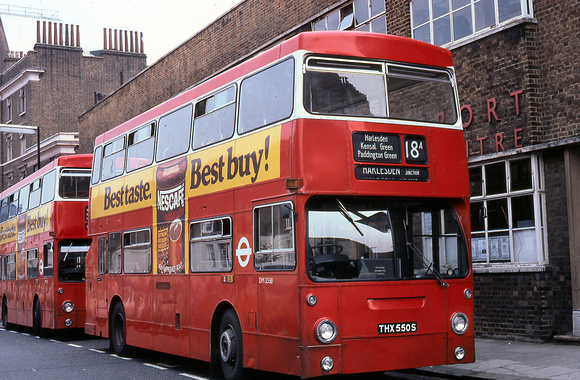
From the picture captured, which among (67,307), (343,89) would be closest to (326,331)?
(343,89)

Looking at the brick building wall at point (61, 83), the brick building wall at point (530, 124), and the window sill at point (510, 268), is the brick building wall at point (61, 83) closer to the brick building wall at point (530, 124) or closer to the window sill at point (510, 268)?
the brick building wall at point (530, 124)

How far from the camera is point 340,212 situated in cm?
873

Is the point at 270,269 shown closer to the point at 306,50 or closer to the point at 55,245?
the point at 306,50

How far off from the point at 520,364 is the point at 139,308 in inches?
256

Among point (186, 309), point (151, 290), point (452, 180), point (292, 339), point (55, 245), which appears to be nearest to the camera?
point (292, 339)

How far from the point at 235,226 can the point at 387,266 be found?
2.24 metres

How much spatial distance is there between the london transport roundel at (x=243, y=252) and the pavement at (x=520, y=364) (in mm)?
2844

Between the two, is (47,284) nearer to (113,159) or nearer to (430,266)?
(113,159)

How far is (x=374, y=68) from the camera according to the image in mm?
9219

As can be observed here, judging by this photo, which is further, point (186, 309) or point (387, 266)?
point (186, 309)

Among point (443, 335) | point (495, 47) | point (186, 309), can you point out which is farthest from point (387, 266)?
point (495, 47)

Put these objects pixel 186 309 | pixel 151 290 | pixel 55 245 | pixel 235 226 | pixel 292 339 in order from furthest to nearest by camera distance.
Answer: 1. pixel 55 245
2. pixel 151 290
3. pixel 186 309
4. pixel 235 226
5. pixel 292 339

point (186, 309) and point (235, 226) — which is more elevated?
point (235, 226)

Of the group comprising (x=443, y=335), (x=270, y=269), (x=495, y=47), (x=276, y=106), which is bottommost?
(x=443, y=335)
